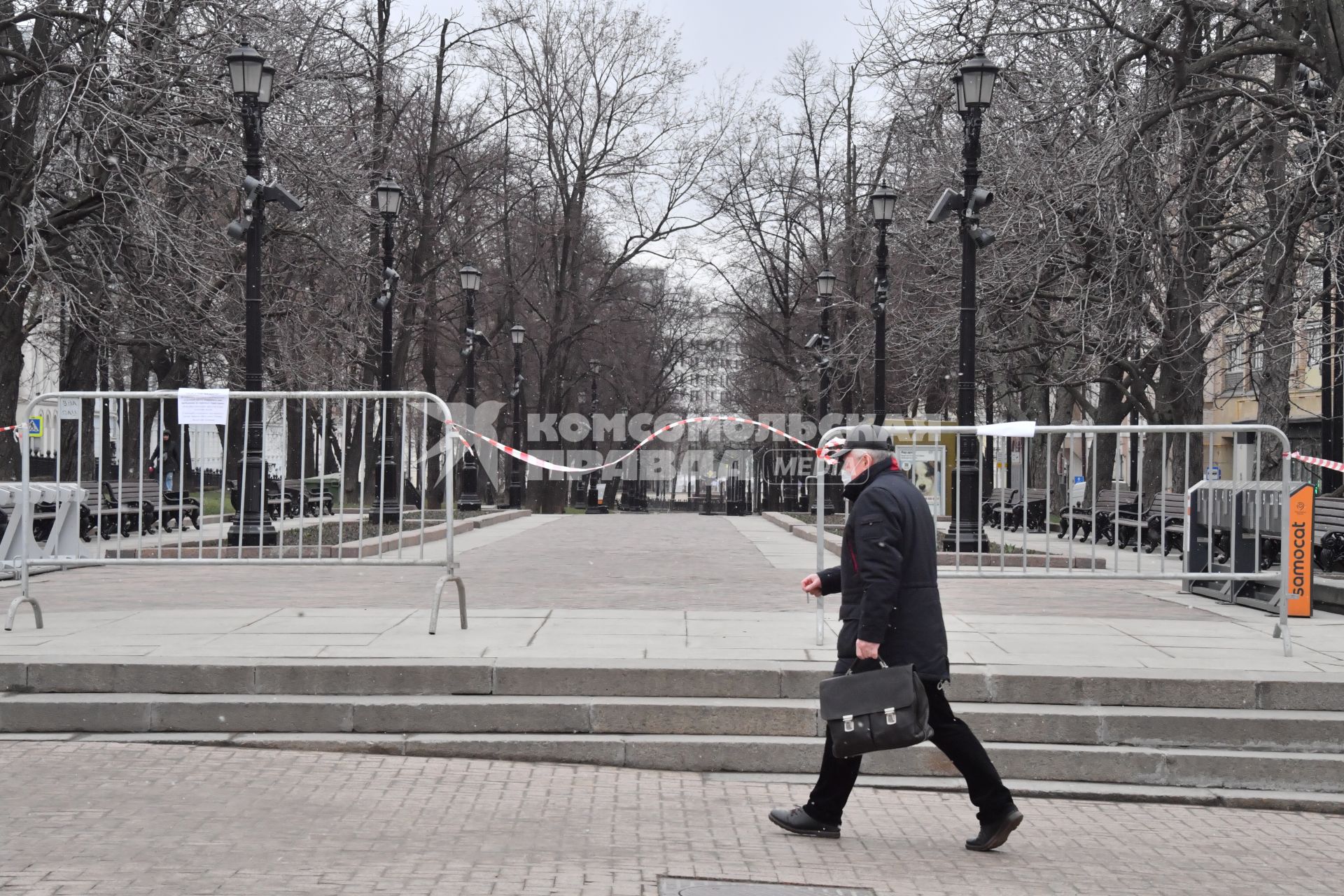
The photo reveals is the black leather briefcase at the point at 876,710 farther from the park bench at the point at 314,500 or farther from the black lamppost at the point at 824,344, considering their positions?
the black lamppost at the point at 824,344

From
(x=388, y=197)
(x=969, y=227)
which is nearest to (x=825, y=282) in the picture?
(x=388, y=197)

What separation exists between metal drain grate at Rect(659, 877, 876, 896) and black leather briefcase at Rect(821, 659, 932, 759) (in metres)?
0.57

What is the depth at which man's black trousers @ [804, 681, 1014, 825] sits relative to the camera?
5668mm

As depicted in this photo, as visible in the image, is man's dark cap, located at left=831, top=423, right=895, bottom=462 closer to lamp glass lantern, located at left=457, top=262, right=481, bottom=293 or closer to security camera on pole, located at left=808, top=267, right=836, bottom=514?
security camera on pole, located at left=808, top=267, right=836, bottom=514

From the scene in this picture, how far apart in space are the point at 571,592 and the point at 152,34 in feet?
35.0

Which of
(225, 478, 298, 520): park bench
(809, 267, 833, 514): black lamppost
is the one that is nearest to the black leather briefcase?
(225, 478, 298, 520): park bench

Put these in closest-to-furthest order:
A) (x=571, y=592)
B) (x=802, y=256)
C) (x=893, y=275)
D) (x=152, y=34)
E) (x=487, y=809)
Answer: (x=487, y=809), (x=571, y=592), (x=152, y=34), (x=893, y=275), (x=802, y=256)

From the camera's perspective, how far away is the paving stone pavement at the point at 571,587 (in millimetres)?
11258

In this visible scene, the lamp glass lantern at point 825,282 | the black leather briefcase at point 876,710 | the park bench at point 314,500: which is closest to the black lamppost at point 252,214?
the park bench at point 314,500

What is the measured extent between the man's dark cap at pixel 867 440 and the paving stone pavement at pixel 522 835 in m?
1.72

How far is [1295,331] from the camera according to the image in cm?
1648

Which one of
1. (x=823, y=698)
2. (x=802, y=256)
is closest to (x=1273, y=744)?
(x=823, y=698)

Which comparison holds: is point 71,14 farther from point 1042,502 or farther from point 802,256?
point 802,256

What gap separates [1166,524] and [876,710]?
898cm
